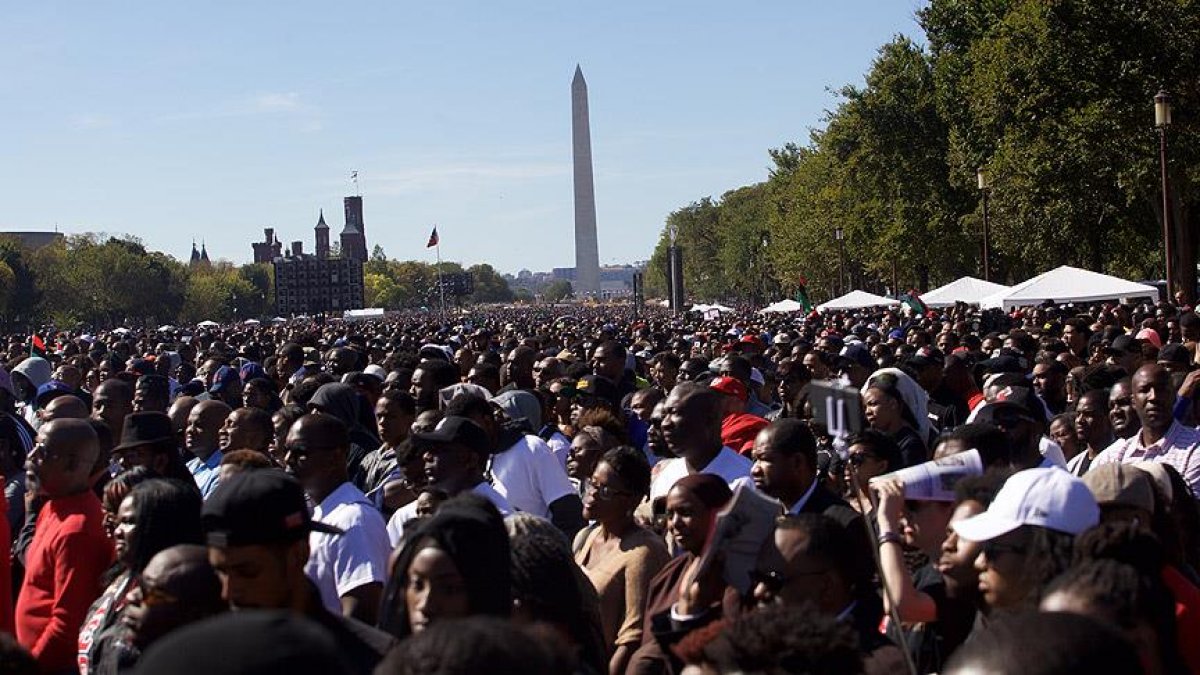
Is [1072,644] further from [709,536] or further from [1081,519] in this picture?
[709,536]

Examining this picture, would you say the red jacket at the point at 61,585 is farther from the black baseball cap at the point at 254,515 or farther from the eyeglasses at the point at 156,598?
the black baseball cap at the point at 254,515

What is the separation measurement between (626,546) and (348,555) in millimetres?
1199

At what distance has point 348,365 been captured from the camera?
1538cm

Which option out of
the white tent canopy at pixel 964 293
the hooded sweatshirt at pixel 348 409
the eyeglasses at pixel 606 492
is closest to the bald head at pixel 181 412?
the hooded sweatshirt at pixel 348 409

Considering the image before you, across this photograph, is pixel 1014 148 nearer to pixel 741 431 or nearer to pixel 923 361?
pixel 923 361

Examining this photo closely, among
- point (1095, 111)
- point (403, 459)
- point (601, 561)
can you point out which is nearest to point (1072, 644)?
point (601, 561)

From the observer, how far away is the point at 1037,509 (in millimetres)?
4289

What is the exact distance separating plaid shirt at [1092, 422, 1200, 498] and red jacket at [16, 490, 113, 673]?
15.3 feet

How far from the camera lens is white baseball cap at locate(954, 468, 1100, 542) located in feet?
14.0

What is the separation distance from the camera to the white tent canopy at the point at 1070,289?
94.2ft

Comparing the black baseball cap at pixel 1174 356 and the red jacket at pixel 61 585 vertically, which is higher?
the black baseball cap at pixel 1174 356

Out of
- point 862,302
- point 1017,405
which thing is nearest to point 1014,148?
point 862,302

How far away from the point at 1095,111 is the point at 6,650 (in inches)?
1324

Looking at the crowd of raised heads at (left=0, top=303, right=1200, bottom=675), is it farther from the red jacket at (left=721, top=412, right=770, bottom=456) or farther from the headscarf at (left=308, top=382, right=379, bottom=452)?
the headscarf at (left=308, top=382, right=379, bottom=452)
